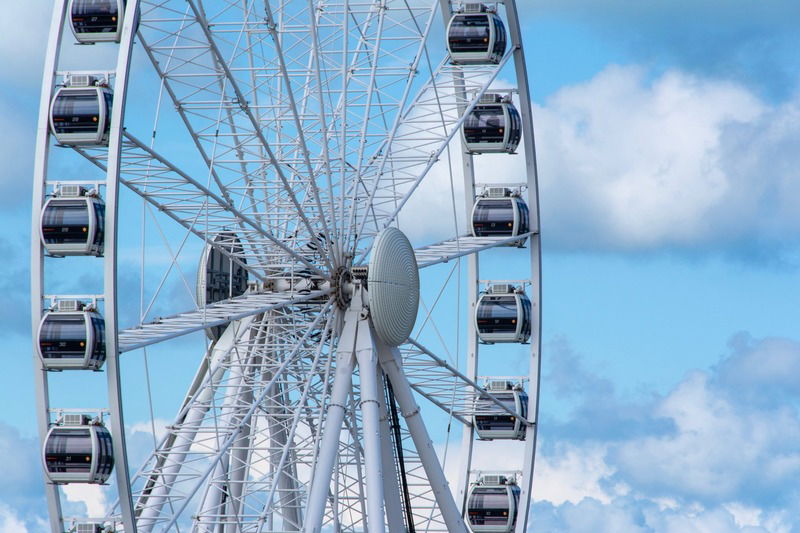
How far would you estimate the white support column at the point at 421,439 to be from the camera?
58.6 meters

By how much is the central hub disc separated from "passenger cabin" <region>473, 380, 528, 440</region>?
24.3 feet

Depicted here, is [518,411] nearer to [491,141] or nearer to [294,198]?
[491,141]

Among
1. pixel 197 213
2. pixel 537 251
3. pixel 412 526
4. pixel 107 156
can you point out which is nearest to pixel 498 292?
pixel 537 251

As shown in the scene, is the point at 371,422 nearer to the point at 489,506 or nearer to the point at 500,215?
the point at 489,506

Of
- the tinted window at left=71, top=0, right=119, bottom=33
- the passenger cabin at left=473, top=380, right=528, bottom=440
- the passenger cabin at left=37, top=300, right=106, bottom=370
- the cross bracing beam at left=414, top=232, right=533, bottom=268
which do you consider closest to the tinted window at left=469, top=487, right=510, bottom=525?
the passenger cabin at left=473, top=380, right=528, bottom=440

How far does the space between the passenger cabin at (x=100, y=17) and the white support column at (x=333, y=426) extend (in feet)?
32.8

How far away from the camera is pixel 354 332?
5697 centimetres

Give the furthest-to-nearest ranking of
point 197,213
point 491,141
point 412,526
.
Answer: point 491,141
point 412,526
point 197,213

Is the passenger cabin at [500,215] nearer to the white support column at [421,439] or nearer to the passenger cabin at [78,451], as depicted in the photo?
the white support column at [421,439]

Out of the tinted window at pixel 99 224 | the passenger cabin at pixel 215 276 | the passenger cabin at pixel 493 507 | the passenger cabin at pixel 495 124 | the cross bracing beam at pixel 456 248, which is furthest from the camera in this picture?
the passenger cabin at pixel 495 124

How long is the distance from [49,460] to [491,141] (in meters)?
19.4

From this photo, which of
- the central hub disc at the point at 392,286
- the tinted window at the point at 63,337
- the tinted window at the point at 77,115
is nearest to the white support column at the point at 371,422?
the central hub disc at the point at 392,286

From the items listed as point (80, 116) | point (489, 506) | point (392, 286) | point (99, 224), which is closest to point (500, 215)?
point (489, 506)

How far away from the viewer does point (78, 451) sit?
165 feet
